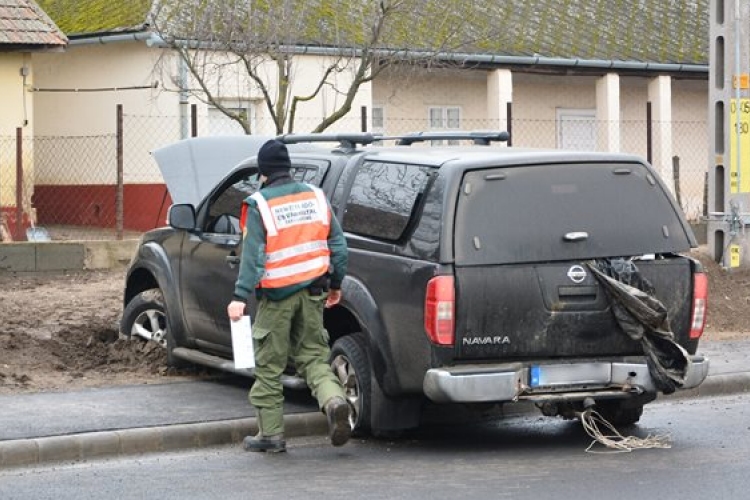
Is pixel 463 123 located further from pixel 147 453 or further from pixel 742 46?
pixel 147 453

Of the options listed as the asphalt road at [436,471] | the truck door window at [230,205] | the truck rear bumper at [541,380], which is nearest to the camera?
the asphalt road at [436,471]

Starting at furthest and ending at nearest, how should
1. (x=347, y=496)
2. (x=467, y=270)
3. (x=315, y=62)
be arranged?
1. (x=315, y=62)
2. (x=467, y=270)
3. (x=347, y=496)

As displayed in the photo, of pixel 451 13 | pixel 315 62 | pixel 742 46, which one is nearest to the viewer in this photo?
pixel 742 46

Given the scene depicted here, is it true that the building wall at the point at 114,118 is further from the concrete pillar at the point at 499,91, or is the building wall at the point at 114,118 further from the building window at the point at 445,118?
the concrete pillar at the point at 499,91

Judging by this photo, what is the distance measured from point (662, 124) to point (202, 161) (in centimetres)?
1482

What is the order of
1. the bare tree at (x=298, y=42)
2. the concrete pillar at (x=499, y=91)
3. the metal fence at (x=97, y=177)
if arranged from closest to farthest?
the bare tree at (x=298, y=42) < the metal fence at (x=97, y=177) < the concrete pillar at (x=499, y=91)

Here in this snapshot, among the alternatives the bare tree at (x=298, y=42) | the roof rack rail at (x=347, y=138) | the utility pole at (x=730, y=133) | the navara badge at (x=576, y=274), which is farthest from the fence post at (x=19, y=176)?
the navara badge at (x=576, y=274)

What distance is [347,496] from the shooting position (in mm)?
8164

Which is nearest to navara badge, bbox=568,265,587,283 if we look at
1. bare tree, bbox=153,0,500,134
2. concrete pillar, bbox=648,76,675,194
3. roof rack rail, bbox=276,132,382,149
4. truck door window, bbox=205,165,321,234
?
roof rack rail, bbox=276,132,382,149

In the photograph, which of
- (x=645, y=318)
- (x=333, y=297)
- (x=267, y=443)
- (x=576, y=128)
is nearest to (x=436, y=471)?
(x=267, y=443)

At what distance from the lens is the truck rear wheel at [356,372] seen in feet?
32.4

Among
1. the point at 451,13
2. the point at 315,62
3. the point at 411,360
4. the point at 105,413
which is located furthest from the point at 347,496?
the point at 451,13

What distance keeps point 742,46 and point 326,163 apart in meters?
7.71

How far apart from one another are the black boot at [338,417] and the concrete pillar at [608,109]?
19.3 meters
